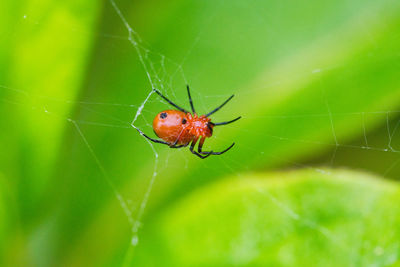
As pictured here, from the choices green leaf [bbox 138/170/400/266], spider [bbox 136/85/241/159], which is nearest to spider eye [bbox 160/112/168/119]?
spider [bbox 136/85/241/159]

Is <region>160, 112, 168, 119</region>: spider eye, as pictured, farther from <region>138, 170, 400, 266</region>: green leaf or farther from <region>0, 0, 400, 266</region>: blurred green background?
<region>138, 170, 400, 266</region>: green leaf

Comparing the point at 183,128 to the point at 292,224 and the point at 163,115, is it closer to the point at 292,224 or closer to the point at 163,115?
the point at 163,115

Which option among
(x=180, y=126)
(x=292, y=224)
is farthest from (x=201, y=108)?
(x=292, y=224)

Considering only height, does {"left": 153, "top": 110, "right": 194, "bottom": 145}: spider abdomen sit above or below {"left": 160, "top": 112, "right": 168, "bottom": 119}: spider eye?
below

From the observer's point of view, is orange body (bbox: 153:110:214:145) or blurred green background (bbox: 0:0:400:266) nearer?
blurred green background (bbox: 0:0:400:266)

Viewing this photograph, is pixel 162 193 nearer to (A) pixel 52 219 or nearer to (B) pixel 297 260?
(A) pixel 52 219

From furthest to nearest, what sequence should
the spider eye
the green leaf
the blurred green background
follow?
1. the spider eye
2. the blurred green background
3. the green leaf

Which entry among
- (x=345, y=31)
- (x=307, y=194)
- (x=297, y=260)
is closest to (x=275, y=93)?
(x=345, y=31)
